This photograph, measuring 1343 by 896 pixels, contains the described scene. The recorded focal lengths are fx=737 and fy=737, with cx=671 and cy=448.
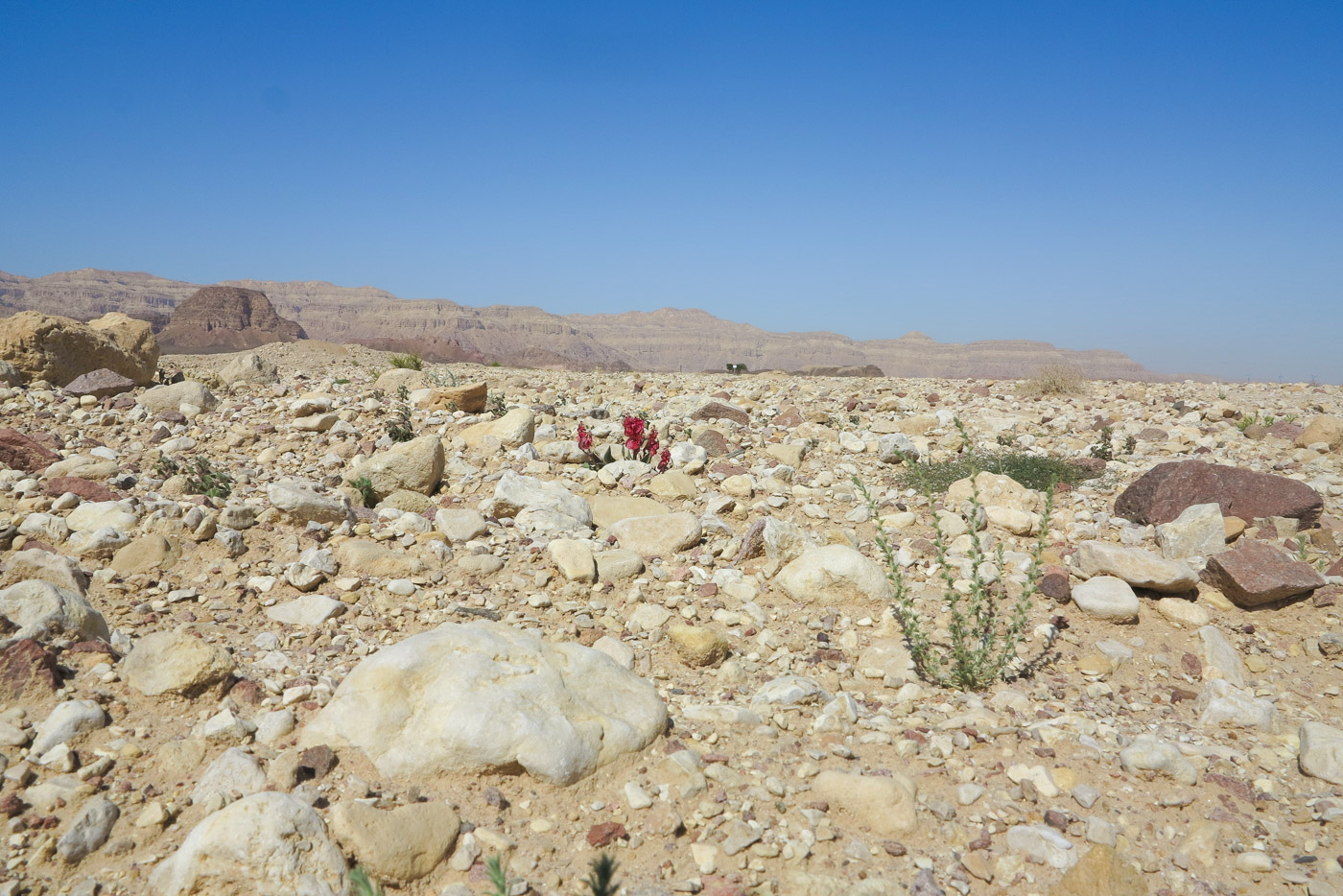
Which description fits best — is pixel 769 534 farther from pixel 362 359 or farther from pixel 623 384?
pixel 362 359

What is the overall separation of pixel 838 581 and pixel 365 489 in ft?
11.2

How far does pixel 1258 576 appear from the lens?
4.29 metres

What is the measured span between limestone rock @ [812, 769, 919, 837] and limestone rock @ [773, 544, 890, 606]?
158 centimetres

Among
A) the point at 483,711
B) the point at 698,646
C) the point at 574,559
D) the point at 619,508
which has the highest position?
the point at 619,508

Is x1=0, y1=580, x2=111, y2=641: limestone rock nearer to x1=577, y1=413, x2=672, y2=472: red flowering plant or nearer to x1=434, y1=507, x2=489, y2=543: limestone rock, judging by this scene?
x1=434, y1=507, x2=489, y2=543: limestone rock

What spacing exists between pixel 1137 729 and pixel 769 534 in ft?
7.14

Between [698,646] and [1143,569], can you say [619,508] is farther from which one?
[1143,569]

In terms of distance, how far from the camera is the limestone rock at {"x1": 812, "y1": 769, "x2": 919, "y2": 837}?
2648 millimetres

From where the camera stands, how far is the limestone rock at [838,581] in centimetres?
438

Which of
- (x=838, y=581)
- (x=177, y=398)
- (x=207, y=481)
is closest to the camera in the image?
(x=838, y=581)

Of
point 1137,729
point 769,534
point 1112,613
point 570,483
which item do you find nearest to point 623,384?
point 570,483

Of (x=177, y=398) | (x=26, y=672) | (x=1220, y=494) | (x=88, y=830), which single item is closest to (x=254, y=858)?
(x=88, y=830)

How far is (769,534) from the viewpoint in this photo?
4770 mm

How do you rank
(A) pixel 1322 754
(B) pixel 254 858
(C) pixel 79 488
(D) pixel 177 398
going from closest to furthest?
(B) pixel 254 858 < (A) pixel 1322 754 < (C) pixel 79 488 < (D) pixel 177 398
